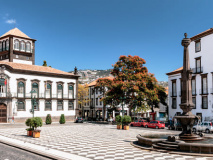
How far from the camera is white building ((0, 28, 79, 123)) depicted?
153 feet

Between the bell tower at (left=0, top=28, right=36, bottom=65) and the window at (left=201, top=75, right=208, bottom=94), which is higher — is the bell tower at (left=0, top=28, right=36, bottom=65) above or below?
above

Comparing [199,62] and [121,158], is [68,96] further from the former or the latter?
[121,158]

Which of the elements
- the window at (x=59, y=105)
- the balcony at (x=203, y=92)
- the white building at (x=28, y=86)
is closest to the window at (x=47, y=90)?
the white building at (x=28, y=86)

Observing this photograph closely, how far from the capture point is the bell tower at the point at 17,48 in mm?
56625

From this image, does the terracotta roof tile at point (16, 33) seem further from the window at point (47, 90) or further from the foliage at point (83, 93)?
the foliage at point (83, 93)

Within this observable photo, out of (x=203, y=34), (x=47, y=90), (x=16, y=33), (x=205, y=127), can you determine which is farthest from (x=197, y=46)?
(x=16, y=33)

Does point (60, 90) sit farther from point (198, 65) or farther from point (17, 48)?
point (198, 65)

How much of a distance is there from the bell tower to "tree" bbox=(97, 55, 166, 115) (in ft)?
75.5

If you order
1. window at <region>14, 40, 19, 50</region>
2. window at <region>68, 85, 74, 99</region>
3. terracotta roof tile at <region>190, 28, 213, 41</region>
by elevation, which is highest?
window at <region>14, 40, 19, 50</region>

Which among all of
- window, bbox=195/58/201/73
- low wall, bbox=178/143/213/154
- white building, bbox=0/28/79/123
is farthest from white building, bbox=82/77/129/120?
low wall, bbox=178/143/213/154

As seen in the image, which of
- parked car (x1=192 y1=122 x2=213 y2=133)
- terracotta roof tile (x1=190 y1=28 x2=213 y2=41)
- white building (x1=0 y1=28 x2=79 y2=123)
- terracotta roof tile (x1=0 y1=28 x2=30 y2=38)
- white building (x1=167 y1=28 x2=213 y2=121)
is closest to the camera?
parked car (x1=192 y1=122 x2=213 y2=133)

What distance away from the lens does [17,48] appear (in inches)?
2266

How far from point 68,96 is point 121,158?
43.0 meters

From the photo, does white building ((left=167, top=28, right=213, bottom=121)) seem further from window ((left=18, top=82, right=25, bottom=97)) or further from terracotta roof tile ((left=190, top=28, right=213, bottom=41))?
window ((left=18, top=82, right=25, bottom=97))
